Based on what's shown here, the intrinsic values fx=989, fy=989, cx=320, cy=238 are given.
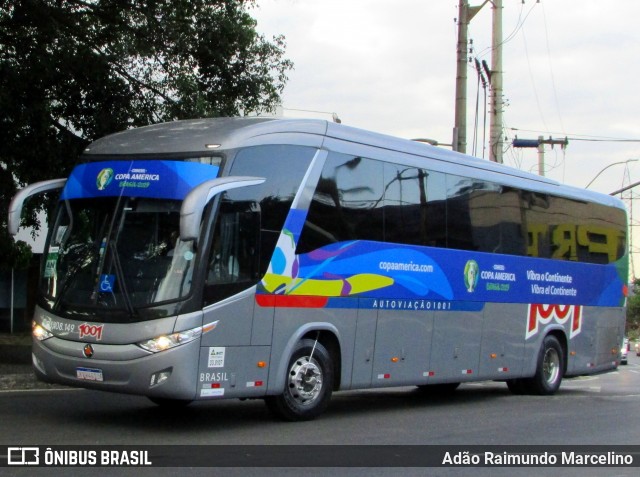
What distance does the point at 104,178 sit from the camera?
36.5 ft

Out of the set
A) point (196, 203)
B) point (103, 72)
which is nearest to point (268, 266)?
point (196, 203)

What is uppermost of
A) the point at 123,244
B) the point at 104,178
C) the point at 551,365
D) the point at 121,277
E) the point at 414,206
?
the point at 414,206

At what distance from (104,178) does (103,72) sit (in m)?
5.69

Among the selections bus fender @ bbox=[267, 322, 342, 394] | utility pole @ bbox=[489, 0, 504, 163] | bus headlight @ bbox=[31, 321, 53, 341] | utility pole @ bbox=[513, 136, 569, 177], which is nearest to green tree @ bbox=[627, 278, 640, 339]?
utility pole @ bbox=[513, 136, 569, 177]

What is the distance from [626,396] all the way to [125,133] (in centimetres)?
997

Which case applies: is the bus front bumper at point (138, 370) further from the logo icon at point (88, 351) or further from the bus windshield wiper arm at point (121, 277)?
the bus windshield wiper arm at point (121, 277)

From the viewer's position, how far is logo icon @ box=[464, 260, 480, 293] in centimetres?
1455

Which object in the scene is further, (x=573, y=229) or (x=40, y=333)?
(x=573, y=229)

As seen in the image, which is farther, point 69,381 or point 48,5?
point 48,5

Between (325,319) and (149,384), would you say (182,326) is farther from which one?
(325,319)

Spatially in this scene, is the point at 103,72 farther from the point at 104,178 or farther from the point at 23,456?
the point at 23,456

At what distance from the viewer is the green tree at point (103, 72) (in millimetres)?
15805

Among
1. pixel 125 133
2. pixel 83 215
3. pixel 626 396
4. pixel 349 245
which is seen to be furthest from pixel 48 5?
pixel 626 396

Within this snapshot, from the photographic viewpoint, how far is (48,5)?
52.0 feet
